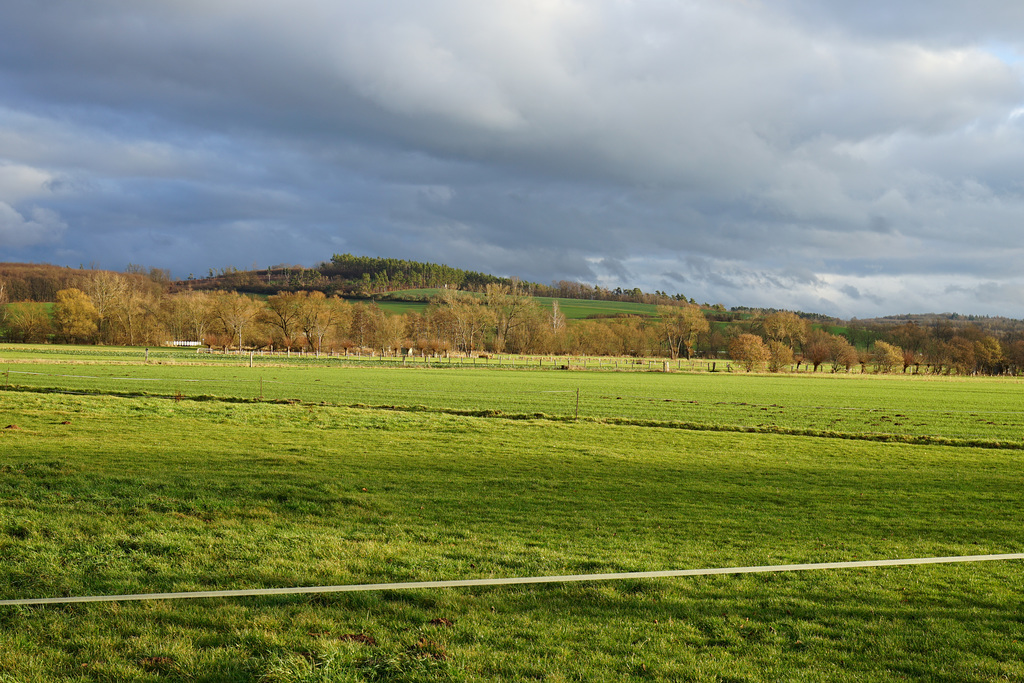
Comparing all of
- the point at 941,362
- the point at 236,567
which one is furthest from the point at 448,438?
the point at 941,362

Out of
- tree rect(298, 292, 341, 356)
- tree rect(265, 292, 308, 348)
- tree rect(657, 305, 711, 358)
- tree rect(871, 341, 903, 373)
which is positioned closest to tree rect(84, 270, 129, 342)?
tree rect(265, 292, 308, 348)

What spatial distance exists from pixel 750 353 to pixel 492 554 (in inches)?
3750

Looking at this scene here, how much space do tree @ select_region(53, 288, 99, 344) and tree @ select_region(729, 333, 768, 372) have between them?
118 meters

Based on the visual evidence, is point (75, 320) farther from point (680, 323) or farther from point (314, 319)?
point (680, 323)

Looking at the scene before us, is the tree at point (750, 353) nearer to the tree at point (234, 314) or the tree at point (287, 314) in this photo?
the tree at point (287, 314)

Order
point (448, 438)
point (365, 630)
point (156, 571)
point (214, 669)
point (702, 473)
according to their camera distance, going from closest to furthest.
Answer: point (214, 669)
point (365, 630)
point (156, 571)
point (702, 473)
point (448, 438)

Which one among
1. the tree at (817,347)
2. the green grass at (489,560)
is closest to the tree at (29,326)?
the green grass at (489,560)

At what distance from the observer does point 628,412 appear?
105ft

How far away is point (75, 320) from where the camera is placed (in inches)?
4921

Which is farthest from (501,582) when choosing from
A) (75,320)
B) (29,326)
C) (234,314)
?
(29,326)

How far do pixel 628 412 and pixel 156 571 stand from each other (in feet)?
87.5

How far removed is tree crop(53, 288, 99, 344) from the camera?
124562 millimetres

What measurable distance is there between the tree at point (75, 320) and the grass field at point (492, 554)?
124 metres

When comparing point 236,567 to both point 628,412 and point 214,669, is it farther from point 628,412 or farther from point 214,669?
point 628,412
